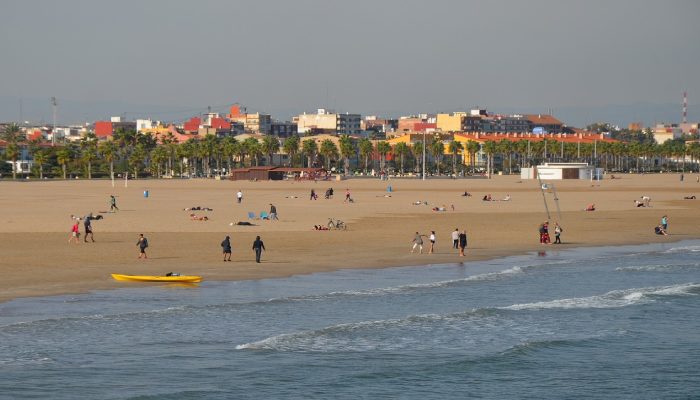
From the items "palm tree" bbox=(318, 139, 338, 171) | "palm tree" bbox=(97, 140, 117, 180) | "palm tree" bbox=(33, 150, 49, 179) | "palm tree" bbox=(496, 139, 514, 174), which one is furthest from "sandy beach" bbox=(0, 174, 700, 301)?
"palm tree" bbox=(496, 139, 514, 174)

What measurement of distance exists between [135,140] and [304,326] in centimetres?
14890

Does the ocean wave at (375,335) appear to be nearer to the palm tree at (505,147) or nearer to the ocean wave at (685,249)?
the ocean wave at (685,249)

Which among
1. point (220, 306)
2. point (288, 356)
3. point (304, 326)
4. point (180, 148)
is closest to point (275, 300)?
point (220, 306)

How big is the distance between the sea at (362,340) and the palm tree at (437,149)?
146 metres

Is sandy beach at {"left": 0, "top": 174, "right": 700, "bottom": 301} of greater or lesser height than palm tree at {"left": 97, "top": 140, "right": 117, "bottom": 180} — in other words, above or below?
below

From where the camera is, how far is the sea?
19797mm

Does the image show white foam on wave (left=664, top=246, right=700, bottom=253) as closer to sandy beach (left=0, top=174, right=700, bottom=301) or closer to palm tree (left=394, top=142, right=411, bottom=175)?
sandy beach (left=0, top=174, right=700, bottom=301)

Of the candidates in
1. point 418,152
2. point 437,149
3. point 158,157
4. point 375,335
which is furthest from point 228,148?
point 375,335

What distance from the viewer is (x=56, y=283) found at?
101 ft

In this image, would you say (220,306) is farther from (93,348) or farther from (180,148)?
(180,148)

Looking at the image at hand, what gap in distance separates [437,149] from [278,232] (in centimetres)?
13418

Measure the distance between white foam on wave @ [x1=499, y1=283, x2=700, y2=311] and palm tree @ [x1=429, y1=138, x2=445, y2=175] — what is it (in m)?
143

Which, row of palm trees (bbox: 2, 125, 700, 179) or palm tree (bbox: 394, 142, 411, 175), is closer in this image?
row of palm trees (bbox: 2, 125, 700, 179)

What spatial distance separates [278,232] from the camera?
4853 cm
